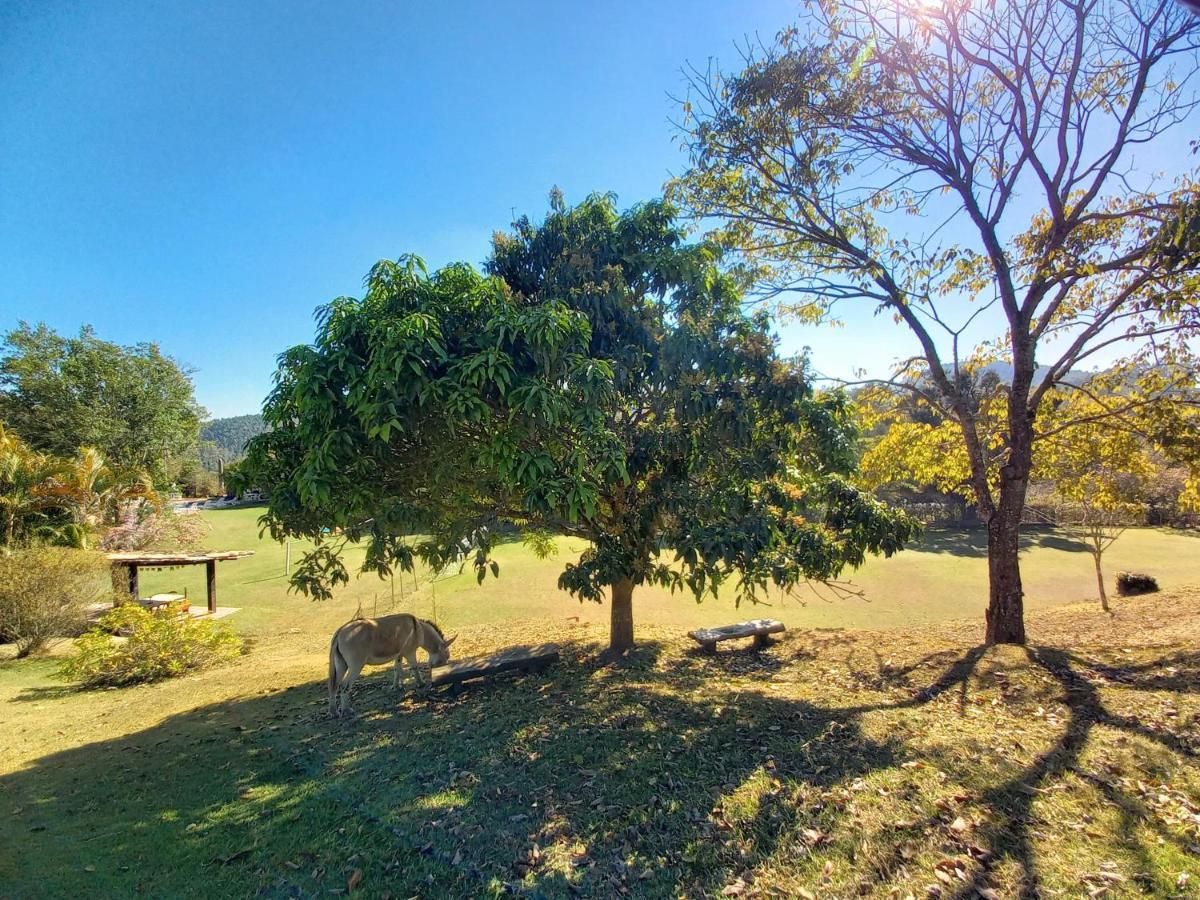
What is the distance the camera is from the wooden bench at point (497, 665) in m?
7.48

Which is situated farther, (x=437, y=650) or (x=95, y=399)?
(x=95, y=399)

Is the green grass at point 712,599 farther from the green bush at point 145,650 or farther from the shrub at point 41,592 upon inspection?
the shrub at point 41,592

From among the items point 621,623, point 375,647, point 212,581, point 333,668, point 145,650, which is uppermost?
point 375,647

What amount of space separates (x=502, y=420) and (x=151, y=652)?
8763 millimetres

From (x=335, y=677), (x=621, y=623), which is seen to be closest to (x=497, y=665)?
(x=335, y=677)

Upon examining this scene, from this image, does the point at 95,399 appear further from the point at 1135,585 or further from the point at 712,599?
the point at 1135,585

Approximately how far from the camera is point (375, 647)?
725cm

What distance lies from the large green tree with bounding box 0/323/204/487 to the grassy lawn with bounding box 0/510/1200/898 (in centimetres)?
2492

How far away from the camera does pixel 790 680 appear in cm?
732

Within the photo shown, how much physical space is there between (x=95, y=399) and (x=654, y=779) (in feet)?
116

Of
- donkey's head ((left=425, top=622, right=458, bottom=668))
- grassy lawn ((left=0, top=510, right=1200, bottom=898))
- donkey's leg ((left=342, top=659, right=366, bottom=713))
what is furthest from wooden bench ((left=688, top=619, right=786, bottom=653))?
donkey's leg ((left=342, top=659, right=366, bottom=713))

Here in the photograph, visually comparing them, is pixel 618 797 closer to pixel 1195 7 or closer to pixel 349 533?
pixel 349 533

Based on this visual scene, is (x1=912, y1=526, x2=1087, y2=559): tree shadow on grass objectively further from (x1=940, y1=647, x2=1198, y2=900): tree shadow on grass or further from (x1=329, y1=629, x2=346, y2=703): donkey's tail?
(x1=329, y1=629, x2=346, y2=703): donkey's tail

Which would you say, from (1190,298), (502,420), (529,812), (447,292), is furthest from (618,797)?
(1190,298)
